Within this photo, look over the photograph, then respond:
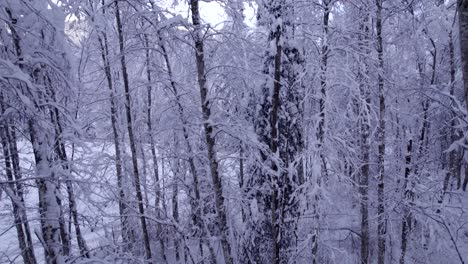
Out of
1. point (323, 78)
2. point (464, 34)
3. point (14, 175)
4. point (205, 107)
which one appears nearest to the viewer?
point (464, 34)

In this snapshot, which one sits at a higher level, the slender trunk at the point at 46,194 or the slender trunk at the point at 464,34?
the slender trunk at the point at 464,34

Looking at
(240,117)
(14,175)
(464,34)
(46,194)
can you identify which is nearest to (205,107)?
(240,117)

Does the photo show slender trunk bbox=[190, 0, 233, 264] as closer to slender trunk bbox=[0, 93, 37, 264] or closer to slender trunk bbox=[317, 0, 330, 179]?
slender trunk bbox=[317, 0, 330, 179]

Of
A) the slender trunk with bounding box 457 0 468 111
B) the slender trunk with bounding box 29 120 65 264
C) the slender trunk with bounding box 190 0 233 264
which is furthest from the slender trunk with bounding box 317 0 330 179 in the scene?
the slender trunk with bounding box 29 120 65 264

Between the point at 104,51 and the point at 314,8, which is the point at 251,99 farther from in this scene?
the point at 104,51

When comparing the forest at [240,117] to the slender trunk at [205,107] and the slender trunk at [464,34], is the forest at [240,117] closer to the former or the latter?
the slender trunk at [205,107]

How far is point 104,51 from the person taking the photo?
1211cm

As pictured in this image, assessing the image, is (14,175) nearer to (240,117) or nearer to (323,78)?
(240,117)

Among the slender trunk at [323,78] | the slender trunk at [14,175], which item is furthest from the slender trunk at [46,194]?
the slender trunk at [323,78]

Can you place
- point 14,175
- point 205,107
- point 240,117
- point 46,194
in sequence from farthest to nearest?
point 14,175 < point 240,117 < point 205,107 < point 46,194

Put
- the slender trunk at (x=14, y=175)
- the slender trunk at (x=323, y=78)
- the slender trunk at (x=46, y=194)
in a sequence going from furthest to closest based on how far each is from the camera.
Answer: the slender trunk at (x=323, y=78) < the slender trunk at (x=46, y=194) < the slender trunk at (x=14, y=175)

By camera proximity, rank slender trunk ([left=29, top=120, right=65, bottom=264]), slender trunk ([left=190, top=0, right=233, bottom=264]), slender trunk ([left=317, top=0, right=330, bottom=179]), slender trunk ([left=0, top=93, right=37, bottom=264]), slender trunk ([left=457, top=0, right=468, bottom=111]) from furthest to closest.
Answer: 1. slender trunk ([left=317, top=0, right=330, bottom=179])
2. slender trunk ([left=190, top=0, right=233, bottom=264])
3. slender trunk ([left=29, top=120, right=65, bottom=264])
4. slender trunk ([left=0, top=93, right=37, bottom=264])
5. slender trunk ([left=457, top=0, right=468, bottom=111])

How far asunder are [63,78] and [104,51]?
735cm

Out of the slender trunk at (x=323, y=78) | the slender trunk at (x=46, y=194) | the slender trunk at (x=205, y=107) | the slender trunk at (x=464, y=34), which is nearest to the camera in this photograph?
the slender trunk at (x=464, y=34)
